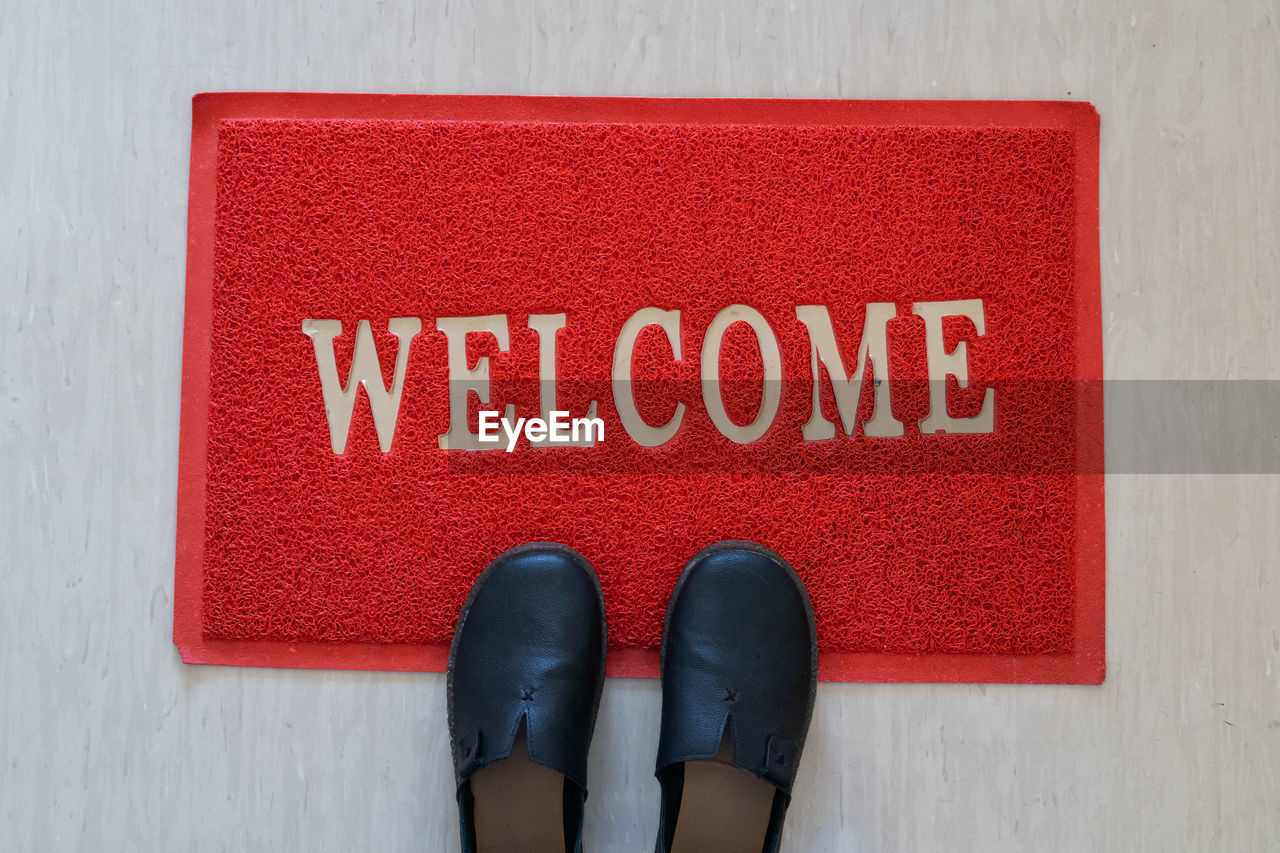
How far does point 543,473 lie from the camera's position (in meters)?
0.85

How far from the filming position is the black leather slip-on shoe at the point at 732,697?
806mm

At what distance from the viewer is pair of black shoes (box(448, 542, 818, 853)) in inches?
31.7

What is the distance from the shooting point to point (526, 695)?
81 cm

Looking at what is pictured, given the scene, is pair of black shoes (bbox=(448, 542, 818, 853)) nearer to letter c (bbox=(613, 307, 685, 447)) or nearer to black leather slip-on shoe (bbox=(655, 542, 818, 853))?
black leather slip-on shoe (bbox=(655, 542, 818, 853))

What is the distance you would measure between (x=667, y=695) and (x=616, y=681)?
0.06 m

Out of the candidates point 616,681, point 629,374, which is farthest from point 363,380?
point 616,681

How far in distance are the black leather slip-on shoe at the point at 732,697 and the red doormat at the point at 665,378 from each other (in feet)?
0.10

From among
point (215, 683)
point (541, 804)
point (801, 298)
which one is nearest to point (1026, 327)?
point (801, 298)

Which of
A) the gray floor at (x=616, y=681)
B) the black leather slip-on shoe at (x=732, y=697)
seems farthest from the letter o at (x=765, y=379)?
the gray floor at (x=616, y=681)

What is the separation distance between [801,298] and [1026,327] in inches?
→ 9.7

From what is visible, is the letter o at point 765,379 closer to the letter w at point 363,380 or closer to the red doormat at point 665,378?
the red doormat at point 665,378

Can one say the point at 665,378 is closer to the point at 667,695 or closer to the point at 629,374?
the point at 629,374

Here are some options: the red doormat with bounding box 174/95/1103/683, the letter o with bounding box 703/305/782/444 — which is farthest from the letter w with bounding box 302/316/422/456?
the letter o with bounding box 703/305/782/444

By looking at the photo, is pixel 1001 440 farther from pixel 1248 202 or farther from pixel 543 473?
pixel 543 473
